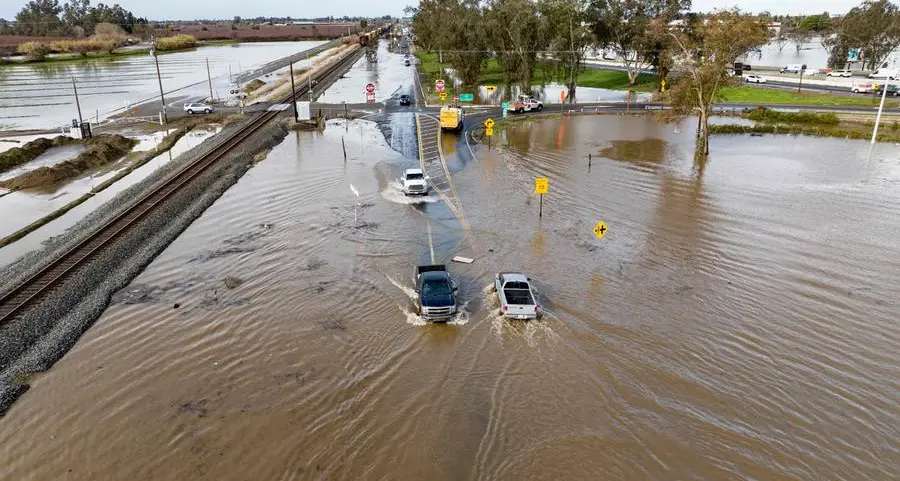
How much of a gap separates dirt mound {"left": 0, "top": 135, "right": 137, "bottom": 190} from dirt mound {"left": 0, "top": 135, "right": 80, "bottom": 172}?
1250mm

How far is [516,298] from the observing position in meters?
21.0

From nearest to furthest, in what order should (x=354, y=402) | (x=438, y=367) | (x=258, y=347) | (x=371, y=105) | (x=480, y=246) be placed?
(x=354, y=402), (x=438, y=367), (x=258, y=347), (x=480, y=246), (x=371, y=105)

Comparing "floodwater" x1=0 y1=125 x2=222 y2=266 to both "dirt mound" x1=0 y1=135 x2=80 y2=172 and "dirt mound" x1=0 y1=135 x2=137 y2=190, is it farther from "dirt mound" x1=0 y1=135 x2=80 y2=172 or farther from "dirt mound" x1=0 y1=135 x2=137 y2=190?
"dirt mound" x1=0 y1=135 x2=137 y2=190

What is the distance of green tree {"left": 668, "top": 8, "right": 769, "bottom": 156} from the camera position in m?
44.3

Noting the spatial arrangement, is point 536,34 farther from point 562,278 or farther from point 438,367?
point 438,367

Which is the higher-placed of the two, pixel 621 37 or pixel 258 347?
pixel 621 37

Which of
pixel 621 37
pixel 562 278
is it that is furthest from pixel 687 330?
pixel 621 37

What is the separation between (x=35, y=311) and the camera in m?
21.6

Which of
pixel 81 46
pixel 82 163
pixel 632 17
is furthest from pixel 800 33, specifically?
pixel 81 46

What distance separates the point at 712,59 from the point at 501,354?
40439mm

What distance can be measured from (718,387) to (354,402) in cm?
1124

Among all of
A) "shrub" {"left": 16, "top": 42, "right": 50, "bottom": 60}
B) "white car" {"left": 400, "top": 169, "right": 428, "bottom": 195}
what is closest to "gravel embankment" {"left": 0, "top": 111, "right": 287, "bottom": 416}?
"white car" {"left": 400, "top": 169, "right": 428, "bottom": 195}

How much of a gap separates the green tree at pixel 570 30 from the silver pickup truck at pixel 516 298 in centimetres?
5919

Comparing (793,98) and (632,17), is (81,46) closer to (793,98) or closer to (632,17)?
(632,17)
